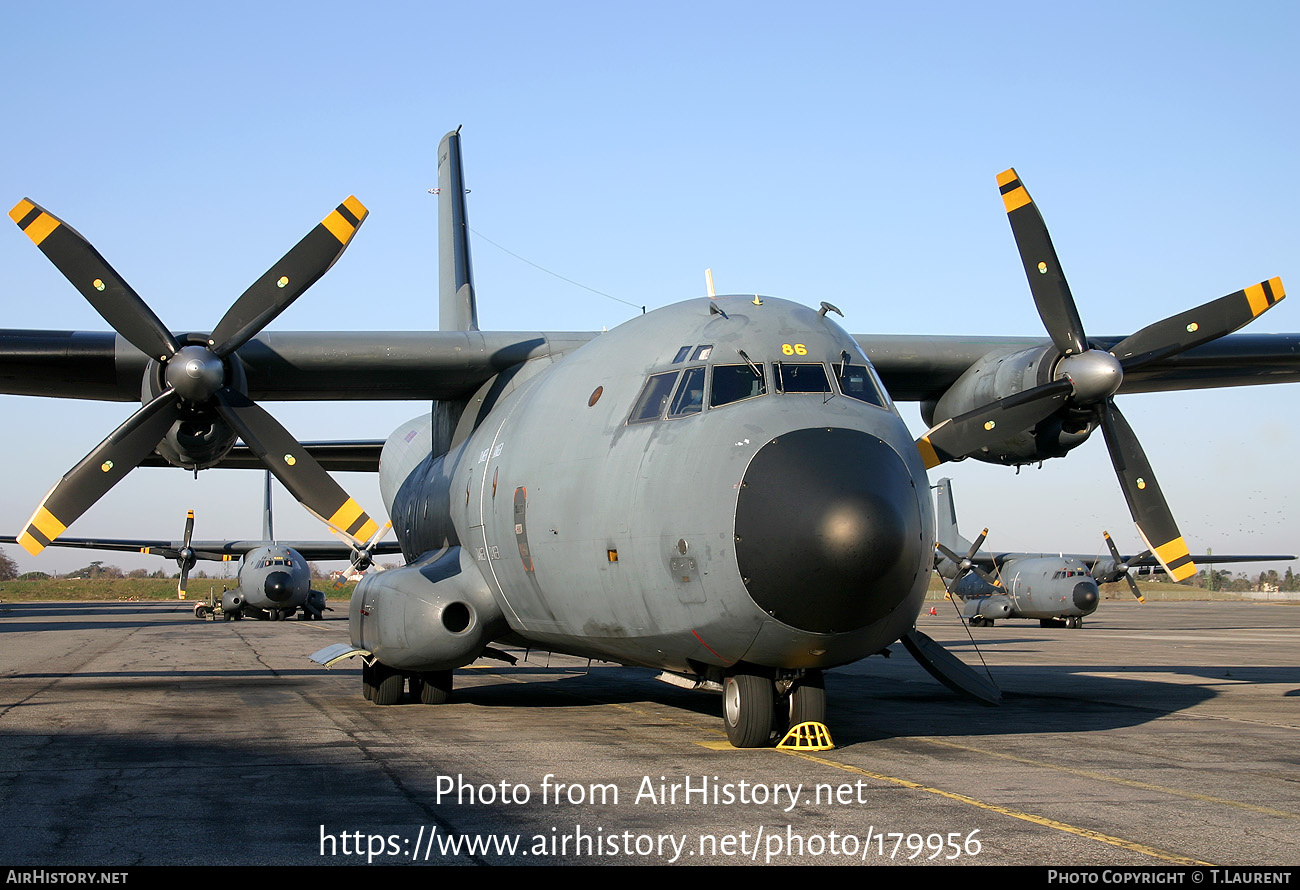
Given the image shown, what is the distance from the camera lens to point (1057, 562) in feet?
139

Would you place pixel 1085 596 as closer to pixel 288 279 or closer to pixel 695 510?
pixel 288 279

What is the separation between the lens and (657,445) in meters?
9.03

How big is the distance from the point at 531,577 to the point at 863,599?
3905 millimetres

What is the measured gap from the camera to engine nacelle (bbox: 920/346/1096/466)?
13.2 m

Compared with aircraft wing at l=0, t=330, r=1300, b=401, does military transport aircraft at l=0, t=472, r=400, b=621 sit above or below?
below

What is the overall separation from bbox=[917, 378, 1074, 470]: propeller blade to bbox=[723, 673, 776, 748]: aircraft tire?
3957mm

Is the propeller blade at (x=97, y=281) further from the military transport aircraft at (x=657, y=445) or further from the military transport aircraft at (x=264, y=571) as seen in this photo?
the military transport aircraft at (x=264, y=571)

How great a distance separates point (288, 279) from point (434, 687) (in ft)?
16.4

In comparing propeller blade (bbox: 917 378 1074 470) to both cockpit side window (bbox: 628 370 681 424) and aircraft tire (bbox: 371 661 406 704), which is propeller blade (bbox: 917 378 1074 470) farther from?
aircraft tire (bbox: 371 661 406 704)

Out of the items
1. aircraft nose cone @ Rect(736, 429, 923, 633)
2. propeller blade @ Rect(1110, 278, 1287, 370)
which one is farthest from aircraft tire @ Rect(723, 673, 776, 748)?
propeller blade @ Rect(1110, 278, 1287, 370)

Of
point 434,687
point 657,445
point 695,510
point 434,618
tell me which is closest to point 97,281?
point 434,618

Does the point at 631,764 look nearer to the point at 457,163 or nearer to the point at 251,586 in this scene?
the point at 457,163

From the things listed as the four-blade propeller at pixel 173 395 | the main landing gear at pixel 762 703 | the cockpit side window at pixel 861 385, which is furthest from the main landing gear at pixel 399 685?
the cockpit side window at pixel 861 385

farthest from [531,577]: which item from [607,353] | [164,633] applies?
[164,633]
